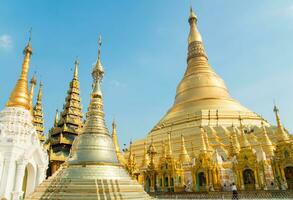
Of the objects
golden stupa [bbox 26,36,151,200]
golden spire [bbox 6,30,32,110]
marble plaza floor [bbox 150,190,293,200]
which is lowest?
marble plaza floor [bbox 150,190,293,200]

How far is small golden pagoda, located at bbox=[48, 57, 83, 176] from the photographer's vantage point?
21288 millimetres

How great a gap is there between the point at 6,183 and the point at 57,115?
1890 cm

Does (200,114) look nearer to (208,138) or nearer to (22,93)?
(208,138)

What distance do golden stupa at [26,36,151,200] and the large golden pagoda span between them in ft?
49.9

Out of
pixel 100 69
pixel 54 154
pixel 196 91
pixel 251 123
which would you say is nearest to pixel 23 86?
pixel 54 154

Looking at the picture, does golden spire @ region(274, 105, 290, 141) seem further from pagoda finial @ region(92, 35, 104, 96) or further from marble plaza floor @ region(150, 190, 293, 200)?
pagoda finial @ region(92, 35, 104, 96)

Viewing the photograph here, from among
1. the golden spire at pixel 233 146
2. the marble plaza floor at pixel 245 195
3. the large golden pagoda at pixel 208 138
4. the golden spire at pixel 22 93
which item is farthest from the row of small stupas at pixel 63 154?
the golden spire at pixel 233 146

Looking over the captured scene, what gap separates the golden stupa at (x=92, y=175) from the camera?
4.69 m

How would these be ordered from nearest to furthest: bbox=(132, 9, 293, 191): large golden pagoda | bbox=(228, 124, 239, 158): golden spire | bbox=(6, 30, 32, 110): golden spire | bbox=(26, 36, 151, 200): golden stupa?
bbox=(26, 36, 151, 200): golden stupa, bbox=(6, 30, 32, 110): golden spire, bbox=(132, 9, 293, 191): large golden pagoda, bbox=(228, 124, 239, 158): golden spire

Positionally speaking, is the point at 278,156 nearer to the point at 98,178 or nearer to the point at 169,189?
the point at 169,189

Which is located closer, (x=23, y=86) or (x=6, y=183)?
(x=6, y=183)

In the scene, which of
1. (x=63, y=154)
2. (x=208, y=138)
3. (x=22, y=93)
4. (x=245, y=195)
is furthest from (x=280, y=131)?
(x=22, y=93)

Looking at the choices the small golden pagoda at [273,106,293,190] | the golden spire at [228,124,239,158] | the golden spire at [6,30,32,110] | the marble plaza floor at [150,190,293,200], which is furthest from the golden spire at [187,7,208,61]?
the golden spire at [6,30,32,110]

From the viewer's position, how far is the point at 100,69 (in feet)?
23.8
